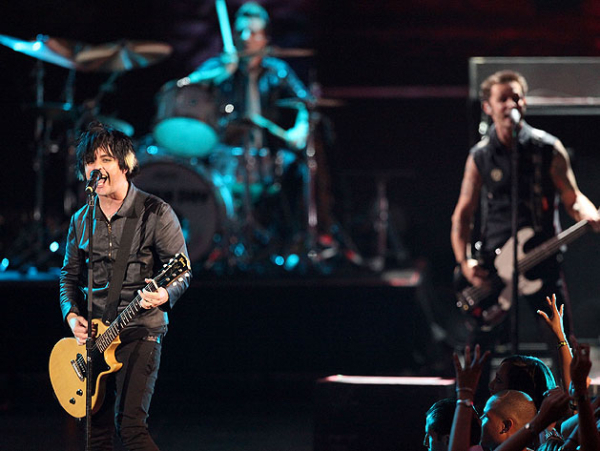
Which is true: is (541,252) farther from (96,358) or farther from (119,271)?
(96,358)

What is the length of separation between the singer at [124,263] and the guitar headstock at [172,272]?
4 cm

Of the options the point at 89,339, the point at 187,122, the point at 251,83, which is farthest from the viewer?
the point at 251,83

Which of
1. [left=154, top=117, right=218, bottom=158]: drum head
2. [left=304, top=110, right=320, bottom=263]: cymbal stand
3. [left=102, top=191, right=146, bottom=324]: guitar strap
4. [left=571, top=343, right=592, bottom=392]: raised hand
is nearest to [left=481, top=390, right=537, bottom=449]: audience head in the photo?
[left=571, top=343, right=592, bottom=392]: raised hand

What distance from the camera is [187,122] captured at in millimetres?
8070

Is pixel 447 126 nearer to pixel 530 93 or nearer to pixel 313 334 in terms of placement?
pixel 530 93

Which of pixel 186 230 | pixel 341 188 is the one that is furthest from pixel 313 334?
pixel 341 188

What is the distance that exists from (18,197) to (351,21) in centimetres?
435

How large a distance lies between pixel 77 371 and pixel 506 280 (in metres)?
2.63

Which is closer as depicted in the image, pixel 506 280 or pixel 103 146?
pixel 103 146

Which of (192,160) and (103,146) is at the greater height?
(192,160)

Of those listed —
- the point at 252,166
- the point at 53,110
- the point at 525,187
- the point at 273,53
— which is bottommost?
the point at 525,187

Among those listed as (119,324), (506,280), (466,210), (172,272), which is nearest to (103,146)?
Result: (172,272)

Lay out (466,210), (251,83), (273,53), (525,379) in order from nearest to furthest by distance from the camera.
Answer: (525,379) → (466,210) → (273,53) → (251,83)

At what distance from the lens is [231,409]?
6441 mm
